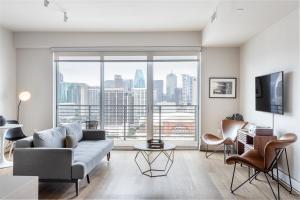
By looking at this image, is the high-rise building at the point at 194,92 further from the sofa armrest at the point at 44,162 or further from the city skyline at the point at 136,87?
the sofa armrest at the point at 44,162

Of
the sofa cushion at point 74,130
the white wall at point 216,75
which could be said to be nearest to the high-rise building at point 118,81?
the sofa cushion at point 74,130

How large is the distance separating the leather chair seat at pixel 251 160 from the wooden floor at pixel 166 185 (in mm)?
362

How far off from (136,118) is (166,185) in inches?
118

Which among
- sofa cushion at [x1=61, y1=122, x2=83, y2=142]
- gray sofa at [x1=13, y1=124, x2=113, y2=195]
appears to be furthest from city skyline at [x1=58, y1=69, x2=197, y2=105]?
gray sofa at [x1=13, y1=124, x2=113, y2=195]

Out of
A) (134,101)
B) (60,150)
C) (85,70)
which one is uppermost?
(85,70)

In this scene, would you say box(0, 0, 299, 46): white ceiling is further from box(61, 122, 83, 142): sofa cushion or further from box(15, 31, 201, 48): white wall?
box(61, 122, 83, 142): sofa cushion

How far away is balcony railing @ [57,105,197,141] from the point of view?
6680mm

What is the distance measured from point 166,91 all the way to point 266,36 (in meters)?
2.62

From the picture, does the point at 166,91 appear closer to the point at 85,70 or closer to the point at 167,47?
the point at 167,47

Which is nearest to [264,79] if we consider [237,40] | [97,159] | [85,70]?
[237,40]

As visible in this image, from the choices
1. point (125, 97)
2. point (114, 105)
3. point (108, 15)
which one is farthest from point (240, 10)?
point (114, 105)

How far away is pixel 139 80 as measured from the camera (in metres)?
6.66

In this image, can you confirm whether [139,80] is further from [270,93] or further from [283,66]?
[283,66]

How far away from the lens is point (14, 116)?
6480 mm
